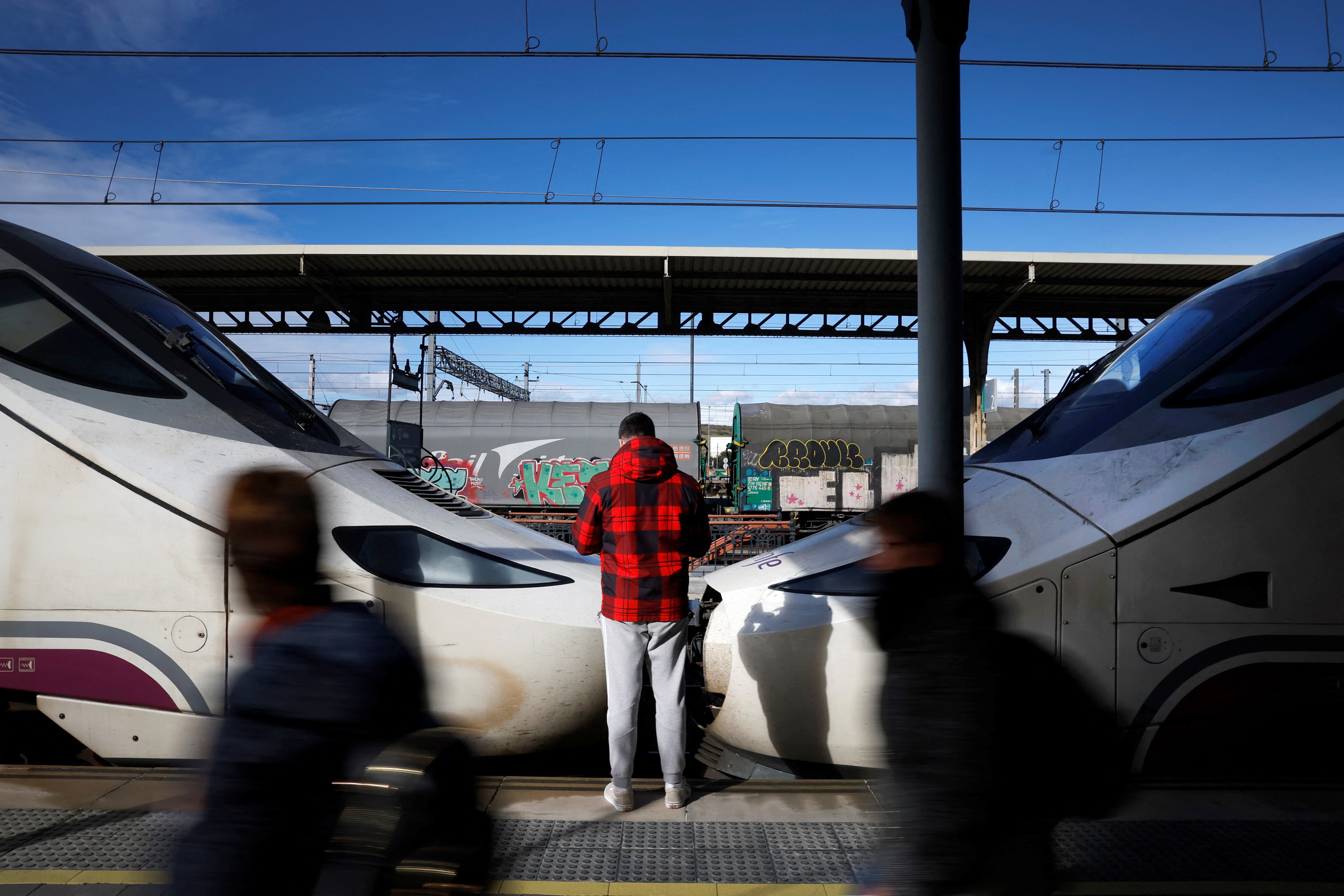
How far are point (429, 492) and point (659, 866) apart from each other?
2.32 m

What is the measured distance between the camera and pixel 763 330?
679 inches

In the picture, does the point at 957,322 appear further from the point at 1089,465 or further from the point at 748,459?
the point at 748,459

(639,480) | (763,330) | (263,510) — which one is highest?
(763,330)

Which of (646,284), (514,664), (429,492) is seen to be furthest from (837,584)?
(646,284)

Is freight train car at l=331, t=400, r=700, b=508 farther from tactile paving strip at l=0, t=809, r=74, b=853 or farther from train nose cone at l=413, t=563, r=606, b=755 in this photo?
tactile paving strip at l=0, t=809, r=74, b=853

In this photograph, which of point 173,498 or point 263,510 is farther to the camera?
point 173,498

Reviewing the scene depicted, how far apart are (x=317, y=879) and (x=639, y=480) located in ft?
6.31

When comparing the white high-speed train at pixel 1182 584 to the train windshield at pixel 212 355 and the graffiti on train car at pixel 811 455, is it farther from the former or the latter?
the graffiti on train car at pixel 811 455

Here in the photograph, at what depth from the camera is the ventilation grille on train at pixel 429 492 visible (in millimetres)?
4117

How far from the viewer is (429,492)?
4.27m

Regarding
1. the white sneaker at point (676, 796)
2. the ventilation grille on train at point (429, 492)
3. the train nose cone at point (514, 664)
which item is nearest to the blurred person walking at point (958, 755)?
the white sneaker at point (676, 796)

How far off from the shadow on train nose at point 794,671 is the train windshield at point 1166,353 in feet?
4.79

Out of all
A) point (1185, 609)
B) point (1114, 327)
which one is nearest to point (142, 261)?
point (1185, 609)

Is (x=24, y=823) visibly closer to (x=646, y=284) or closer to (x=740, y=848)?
(x=740, y=848)
